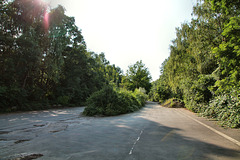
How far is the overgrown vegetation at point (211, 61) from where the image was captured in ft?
19.3

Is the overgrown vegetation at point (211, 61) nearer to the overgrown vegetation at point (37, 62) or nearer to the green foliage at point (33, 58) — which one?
the overgrown vegetation at point (37, 62)

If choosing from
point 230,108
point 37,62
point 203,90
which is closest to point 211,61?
point 203,90

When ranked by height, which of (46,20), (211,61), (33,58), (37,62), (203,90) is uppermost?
(46,20)

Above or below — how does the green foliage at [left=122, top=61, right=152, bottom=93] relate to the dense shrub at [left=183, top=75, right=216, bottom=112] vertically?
above

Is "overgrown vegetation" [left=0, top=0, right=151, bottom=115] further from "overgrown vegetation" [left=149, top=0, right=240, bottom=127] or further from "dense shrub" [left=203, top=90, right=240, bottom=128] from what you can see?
"dense shrub" [left=203, top=90, right=240, bottom=128]

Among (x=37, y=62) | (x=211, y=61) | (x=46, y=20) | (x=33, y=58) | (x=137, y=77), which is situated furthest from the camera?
(x=137, y=77)

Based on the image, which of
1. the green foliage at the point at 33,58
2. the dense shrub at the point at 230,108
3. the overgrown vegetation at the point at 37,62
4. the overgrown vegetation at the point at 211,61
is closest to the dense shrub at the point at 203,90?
the overgrown vegetation at the point at 211,61

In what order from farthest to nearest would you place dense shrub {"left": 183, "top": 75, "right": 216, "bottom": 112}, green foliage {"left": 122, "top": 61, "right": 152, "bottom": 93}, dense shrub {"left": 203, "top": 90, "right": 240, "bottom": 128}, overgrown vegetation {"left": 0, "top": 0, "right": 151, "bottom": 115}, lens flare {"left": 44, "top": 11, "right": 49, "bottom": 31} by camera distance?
green foliage {"left": 122, "top": 61, "right": 152, "bottom": 93}, lens flare {"left": 44, "top": 11, "right": 49, "bottom": 31}, overgrown vegetation {"left": 0, "top": 0, "right": 151, "bottom": 115}, dense shrub {"left": 183, "top": 75, "right": 216, "bottom": 112}, dense shrub {"left": 203, "top": 90, "right": 240, "bottom": 128}

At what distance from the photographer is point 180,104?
23250mm

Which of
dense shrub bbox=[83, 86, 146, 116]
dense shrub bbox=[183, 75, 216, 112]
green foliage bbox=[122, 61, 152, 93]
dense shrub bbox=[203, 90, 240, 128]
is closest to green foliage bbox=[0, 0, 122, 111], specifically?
dense shrub bbox=[83, 86, 146, 116]

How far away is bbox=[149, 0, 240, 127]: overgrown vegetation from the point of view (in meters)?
5.87

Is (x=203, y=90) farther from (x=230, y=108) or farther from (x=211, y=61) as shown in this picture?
(x=230, y=108)

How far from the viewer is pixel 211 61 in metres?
14.3

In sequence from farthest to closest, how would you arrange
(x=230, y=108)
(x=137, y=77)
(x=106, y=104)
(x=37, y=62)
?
(x=137, y=77) → (x=37, y=62) → (x=106, y=104) → (x=230, y=108)
